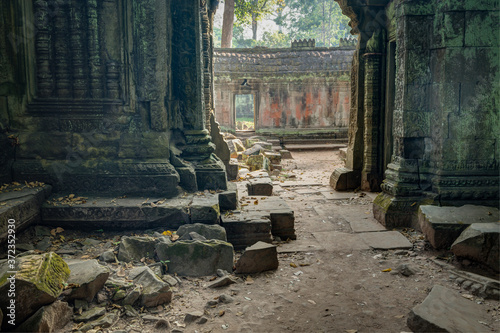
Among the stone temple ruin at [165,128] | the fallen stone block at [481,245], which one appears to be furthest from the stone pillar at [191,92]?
the fallen stone block at [481,245]

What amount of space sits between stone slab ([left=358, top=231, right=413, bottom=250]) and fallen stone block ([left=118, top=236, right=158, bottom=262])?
2663 mm

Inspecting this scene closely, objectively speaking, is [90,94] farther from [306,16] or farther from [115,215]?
[306,16]

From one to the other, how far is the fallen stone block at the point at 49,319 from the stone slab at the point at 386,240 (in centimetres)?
347

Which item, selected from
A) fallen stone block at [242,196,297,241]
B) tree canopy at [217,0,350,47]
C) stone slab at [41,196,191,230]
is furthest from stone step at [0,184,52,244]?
tree canopy at [217,0,350,47]

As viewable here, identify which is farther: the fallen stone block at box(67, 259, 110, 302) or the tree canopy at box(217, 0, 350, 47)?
the tree canopy at box(217, 0, 350, 47)

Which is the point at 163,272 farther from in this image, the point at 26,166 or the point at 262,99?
the point at 262,99

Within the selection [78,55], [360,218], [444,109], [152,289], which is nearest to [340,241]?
[360,218]

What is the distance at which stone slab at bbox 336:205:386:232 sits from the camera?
5.57 metres

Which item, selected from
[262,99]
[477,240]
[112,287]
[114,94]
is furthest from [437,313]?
[262,99]

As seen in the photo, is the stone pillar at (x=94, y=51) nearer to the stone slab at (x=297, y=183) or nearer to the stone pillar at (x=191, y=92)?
the stone pillar at (x=191, y=92)

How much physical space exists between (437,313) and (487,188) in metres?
2.87

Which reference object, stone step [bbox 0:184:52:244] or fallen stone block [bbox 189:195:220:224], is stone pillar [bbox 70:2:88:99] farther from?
fallen stone block [bbox 189:195:220:224]

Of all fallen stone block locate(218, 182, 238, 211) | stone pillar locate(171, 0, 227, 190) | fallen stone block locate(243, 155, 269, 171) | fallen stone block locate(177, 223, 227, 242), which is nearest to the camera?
fallen stone block locate(177, 223, 227, 242)

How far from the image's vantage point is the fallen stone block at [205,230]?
434 centimetres
